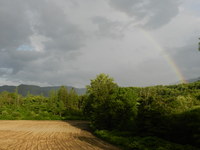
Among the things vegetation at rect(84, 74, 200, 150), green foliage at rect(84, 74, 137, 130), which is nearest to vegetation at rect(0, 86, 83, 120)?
green foliage at rect(84, 74, 137, 130)

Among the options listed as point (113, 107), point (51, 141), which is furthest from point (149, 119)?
point (51, 141)

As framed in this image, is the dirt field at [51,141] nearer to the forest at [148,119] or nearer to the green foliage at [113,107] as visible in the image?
the forest at [148,119]

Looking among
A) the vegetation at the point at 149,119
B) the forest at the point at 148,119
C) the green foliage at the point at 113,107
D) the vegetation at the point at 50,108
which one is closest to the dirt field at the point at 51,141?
the forest at the point at 148,119

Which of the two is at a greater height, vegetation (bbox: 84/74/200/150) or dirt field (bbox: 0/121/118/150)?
vegetation (bbox: 84/74/200/150)

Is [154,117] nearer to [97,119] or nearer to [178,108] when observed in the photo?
[178,108]

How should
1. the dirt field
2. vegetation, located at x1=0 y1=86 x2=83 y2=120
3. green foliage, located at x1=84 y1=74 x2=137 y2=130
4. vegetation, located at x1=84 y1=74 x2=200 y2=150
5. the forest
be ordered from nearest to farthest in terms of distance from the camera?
the forest → vegetation, located at x1=84 y1=74 x2=200 y2=150 → the dirt field → green foliage, located at x1=84 y1=74 x2=137 y2=130 → vegetation, located at x1=0 y1=86 x2=83 y2=120

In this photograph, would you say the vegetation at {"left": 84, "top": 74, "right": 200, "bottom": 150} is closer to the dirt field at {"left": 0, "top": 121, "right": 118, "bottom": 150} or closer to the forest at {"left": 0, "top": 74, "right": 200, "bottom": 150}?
the forest at {"left": 0, "top": 74, "right": 200, "bottom": 150}

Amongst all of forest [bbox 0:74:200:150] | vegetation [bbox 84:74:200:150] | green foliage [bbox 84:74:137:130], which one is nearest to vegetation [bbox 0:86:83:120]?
green foliage [bbox 84:74:137:130]

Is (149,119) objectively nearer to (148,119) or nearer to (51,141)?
(148,119)

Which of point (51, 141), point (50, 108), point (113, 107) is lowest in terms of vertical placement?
point (50, 108)

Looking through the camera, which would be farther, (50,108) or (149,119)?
(50,108)

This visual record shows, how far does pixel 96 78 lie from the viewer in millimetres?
47438

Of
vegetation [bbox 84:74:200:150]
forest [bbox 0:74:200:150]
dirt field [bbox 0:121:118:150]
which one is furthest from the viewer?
dirt field [bbox 0:121:118:150]

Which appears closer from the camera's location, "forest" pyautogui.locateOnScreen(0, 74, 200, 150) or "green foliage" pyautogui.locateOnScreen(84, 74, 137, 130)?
"forest" pyautogui.locateOnScreen(0, 74, 200, 150)
